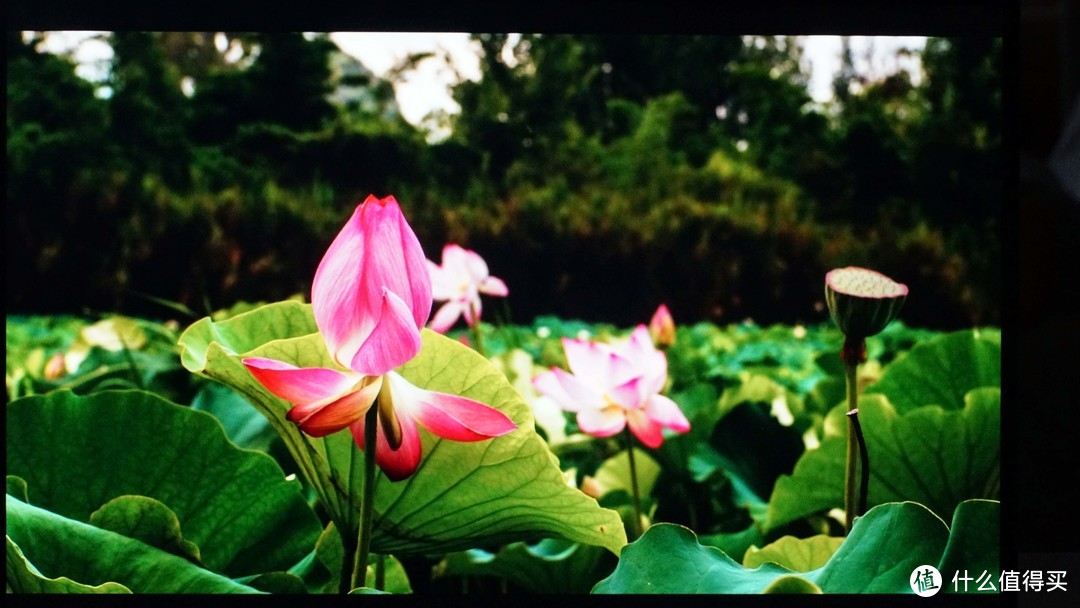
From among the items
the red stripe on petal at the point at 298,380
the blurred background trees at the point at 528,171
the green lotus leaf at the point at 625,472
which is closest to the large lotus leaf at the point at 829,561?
the red stripe on petal at the point at 298,380

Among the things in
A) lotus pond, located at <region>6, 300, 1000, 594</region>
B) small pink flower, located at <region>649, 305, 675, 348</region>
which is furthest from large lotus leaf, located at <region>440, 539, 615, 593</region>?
small pink flower, located at <region>649, 305, 675, 348</region>

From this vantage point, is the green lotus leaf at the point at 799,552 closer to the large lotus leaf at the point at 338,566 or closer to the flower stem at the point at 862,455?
the flower stem at the point at 862,455

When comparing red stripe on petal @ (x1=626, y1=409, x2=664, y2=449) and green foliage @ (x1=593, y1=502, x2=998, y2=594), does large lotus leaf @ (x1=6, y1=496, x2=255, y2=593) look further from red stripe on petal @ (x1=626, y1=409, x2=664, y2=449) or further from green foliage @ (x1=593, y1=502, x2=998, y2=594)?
red stripe on petal @ (x1=626, y1=409, x2=664, y2=449)

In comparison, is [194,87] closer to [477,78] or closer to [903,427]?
[477,78]

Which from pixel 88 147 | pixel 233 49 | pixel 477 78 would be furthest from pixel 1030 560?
pixel 88 147

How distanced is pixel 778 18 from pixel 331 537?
640 mm

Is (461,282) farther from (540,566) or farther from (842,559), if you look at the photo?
(842,559)

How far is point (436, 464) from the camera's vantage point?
529 millimetres

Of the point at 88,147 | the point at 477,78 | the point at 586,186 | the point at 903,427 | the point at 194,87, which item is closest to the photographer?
the point at 903,427

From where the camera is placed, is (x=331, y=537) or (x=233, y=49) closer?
(x=331, y=537)

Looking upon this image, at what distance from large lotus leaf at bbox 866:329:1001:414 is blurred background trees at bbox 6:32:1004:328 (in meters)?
0.50

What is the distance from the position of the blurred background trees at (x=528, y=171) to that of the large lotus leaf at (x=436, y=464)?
670mm

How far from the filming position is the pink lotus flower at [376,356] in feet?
1.46

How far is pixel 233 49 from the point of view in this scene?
4.37 ft
